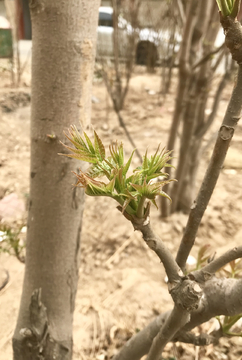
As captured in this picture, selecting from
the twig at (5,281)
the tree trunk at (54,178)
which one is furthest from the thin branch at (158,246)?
the twig at (5,281)

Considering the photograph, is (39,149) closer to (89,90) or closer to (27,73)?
(89,90)

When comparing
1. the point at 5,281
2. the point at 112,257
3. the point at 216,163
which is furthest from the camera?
the point at 112,257

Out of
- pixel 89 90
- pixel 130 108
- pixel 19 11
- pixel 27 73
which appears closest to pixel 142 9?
pixel 130 108

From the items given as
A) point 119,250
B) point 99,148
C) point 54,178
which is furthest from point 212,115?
point 99,148

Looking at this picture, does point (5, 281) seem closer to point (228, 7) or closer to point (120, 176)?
point (120, 176)

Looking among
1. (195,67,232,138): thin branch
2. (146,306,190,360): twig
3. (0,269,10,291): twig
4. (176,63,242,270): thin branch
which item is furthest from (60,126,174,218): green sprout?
(195,67,232,138): thin branch

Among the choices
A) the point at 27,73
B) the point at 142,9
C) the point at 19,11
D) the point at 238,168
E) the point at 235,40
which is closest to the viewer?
the point at 235,40
